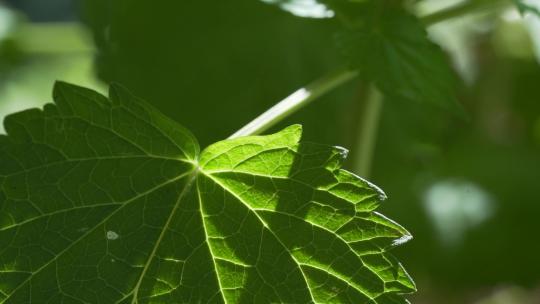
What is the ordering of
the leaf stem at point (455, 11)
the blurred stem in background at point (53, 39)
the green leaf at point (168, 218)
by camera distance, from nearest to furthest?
the green leaf at point (168, 218), the leaf stem at point (455, 11), the blurred stem in background at point (53, 39)

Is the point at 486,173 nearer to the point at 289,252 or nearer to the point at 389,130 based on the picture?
the point at 389,130

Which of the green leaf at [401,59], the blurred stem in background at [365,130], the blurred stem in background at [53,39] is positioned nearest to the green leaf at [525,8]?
the green leaf at [401,59]

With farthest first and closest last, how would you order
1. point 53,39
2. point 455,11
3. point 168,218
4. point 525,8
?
1. point 53,39
2. point 455,11
3. point 525,8
4. point 168,218

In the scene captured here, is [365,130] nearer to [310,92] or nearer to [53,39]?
[310,92]

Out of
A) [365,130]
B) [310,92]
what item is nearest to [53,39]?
[365,130]

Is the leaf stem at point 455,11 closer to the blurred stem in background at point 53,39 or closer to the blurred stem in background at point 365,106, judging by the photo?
the blurred stem in background at point 365,106

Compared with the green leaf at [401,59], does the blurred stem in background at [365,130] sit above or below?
above

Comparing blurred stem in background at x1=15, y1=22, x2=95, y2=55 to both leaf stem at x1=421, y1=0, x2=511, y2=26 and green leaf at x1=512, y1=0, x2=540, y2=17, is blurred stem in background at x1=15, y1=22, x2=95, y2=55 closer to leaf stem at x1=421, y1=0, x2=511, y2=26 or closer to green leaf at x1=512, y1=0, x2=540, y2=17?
leaf stem at x1=421, y1=0, x2=511, y2=26

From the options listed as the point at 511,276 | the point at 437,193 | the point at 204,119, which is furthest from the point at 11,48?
the point at 511,276
